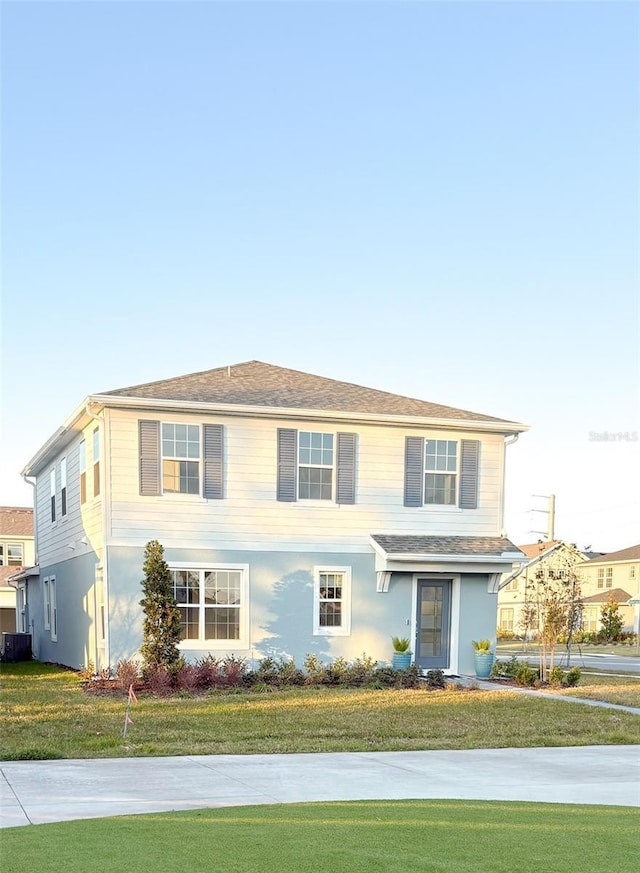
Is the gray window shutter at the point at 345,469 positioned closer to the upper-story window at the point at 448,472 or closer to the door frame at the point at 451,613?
the upper-story window at the point at 448,472

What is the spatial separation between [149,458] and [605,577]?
40.8 metres

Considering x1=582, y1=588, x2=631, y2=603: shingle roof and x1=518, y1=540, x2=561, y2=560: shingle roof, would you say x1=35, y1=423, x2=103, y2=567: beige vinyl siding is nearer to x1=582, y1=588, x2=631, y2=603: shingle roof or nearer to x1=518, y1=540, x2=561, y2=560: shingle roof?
x1=518, y1=540, x2=561, y2=560: shingle roof

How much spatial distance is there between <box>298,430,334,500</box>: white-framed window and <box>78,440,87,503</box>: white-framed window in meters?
4.86

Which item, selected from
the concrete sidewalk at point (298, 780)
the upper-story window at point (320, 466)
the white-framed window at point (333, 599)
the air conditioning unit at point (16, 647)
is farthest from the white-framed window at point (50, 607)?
the concrete sidewalk at point (298, 780)

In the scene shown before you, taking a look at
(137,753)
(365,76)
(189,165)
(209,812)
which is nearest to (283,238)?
(189,165)

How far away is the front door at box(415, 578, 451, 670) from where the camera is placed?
19000mm

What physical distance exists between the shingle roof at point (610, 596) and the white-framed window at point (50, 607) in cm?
3171

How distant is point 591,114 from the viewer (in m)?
14.1

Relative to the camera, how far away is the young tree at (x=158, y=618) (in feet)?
53.1

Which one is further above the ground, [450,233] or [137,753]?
[450,233]

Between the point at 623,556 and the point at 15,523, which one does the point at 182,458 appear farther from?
the point at 623,556

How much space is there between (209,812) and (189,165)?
12169 mm

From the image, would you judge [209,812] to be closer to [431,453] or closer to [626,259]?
[626,259]

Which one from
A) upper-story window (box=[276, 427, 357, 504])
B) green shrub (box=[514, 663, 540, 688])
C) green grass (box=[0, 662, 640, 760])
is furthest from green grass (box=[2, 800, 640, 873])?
upper-story window (box=[276, 427, 357, 504])
